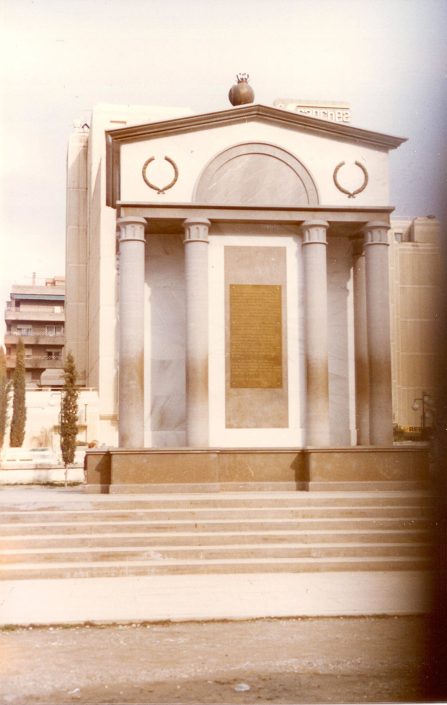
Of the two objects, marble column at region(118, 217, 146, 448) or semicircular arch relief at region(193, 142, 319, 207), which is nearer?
marble column at region(118, 217, 146, 448)

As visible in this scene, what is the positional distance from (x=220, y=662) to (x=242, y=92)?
12701 millimetres

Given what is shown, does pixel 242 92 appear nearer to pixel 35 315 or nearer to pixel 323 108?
pixel 323 108

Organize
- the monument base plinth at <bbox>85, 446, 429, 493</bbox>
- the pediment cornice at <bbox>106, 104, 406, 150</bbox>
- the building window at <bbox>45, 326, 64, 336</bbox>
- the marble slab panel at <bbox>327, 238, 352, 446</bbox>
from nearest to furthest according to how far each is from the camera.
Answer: the monument base plinth at <bbox>85, 446, 429, 493</bbox>
the pediment cornice at <bbox>106, 104, 406, 150</bbox>
the marble slab panel at <bbox>327, 238, 352, 446</bbox>
the building window at <bbox>45, 326, 64, 336</bbox>

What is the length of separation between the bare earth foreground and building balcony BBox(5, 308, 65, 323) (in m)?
79.7

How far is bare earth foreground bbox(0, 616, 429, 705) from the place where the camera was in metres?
6.39

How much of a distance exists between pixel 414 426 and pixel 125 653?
4251cm

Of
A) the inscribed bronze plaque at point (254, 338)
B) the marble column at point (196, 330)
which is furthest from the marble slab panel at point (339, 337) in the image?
the marble column at point (196, 330)

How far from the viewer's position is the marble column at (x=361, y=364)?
1695cm

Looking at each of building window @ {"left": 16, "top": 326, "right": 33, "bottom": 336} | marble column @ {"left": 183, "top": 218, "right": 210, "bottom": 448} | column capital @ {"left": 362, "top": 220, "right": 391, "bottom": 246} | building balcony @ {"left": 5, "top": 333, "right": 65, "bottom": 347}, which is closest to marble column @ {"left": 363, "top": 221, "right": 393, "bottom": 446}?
column capital @ {"left": 362, "top": 220, "right": 391, "bottom": 246}

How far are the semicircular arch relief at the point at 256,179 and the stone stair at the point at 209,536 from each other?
599 cm

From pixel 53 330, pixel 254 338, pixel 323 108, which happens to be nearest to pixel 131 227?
pixel 254 338

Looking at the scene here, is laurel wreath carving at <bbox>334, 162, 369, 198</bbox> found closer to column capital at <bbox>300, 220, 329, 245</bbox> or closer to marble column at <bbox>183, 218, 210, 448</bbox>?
column capital at <bbox>300, 220, 329, 245</bbox>

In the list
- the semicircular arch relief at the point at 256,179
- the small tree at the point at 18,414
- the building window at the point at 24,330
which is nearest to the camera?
the semicircular arch relief at the point at 256,179

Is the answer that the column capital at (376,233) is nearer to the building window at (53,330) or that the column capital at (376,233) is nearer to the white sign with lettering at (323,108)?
the white sign with lettering at (323,108)
